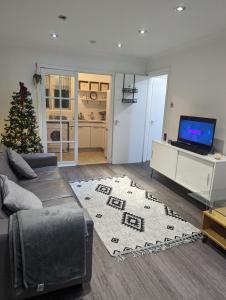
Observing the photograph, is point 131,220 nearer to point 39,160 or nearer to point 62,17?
point 39,160

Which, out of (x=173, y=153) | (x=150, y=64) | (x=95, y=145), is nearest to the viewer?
(x=173, y=153)

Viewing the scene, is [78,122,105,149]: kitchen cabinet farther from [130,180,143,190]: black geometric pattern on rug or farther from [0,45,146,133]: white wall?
[130,180,143,190]: black geometric pattern on rug

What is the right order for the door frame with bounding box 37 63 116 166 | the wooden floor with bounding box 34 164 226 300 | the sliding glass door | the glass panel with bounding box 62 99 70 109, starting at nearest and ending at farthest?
1. the wooden floor with bounding box 34 164 226 300
2. the door frame with bounding box 37 63 116 166
3. the sliding glass door
4. the glass panel with bounding box 62 99 70 109

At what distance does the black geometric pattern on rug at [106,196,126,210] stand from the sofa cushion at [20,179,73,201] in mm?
824

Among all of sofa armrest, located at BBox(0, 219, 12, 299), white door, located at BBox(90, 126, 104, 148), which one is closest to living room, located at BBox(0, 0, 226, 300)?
sofa armrest, located at BBox(0, 219, 12, 299)

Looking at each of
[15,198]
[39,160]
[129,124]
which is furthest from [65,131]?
[15,198]

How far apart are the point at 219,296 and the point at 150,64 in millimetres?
4480

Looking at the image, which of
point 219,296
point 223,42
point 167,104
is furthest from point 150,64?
point 219,296

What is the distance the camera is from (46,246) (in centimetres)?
146

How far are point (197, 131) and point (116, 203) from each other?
1692 millimetres

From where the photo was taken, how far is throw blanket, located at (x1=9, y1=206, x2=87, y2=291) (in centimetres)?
140

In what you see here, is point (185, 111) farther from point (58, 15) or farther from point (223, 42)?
point (58, 15)

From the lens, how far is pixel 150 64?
4.96 meters

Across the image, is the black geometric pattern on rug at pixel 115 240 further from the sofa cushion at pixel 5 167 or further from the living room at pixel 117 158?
the sofa cushion at pixel 5 167
